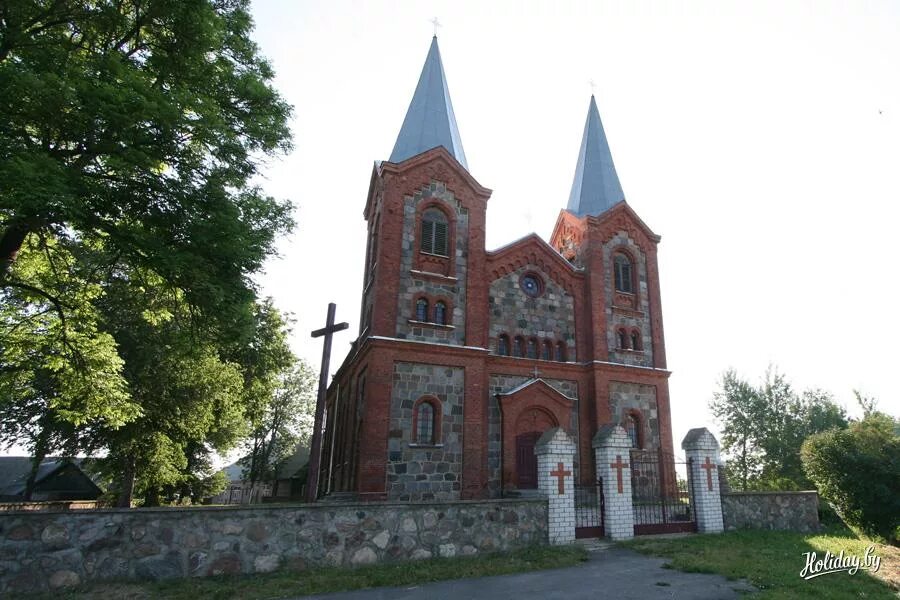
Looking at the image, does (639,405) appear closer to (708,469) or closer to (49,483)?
(708,469)

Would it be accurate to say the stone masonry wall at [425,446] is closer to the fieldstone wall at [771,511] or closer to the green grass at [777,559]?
the green grass at [777,559]

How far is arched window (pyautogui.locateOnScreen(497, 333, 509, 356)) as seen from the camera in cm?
1942

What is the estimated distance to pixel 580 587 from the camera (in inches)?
335

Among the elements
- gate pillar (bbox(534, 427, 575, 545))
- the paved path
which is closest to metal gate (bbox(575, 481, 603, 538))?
gate pillar (bbox(534, 427, 575, 545))

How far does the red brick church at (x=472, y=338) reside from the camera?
54.3 ft

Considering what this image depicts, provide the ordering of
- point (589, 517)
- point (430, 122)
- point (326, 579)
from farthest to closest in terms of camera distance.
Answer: point (430, 122), point (589, 517), point (326, 579)

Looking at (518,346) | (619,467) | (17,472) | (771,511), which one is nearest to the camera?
(619,467)

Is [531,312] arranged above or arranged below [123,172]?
above

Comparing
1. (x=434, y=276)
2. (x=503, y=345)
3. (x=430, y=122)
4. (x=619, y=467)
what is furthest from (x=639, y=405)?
(x=430, y=122)

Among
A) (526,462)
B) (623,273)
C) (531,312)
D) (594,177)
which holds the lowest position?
(526,462)

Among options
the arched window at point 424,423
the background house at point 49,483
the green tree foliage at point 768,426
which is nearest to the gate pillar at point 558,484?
the arched window at point 424,423

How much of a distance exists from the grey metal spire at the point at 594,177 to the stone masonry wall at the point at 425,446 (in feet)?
37.0

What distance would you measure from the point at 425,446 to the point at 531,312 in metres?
7.07

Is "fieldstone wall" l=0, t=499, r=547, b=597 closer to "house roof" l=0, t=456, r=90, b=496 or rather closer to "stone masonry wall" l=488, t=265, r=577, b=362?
"stone masonry wall" l=488, t=265, r=577, b=362
